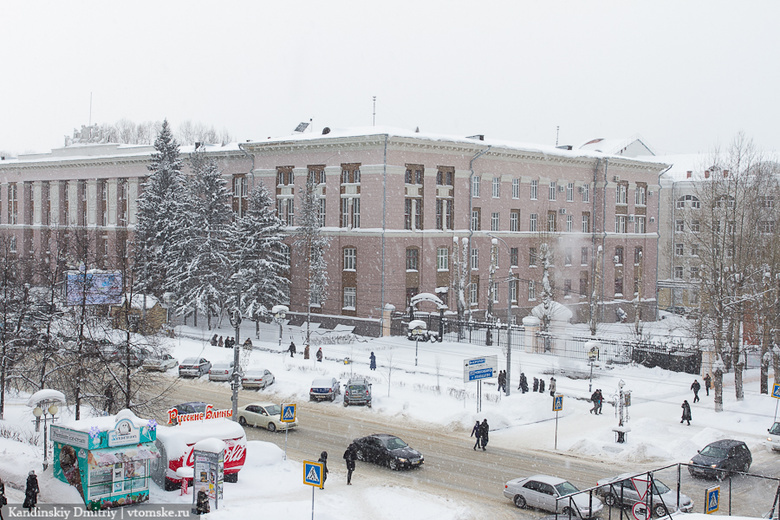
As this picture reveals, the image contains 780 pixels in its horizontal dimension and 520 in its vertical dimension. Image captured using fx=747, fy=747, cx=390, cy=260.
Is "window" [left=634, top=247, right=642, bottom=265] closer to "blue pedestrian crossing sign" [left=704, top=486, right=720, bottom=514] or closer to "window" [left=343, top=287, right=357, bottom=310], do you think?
"window" [left=343, top=287, right=357, bottom=310]

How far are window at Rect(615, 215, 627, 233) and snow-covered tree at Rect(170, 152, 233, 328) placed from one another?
34.5 m

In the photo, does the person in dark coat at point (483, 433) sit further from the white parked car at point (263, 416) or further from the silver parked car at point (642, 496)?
the white parked car at point (263, 416)

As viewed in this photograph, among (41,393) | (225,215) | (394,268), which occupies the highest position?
(225,215)

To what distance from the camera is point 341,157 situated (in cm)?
5184

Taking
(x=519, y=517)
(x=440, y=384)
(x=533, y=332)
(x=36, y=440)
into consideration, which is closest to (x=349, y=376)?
(x=440, y=384)

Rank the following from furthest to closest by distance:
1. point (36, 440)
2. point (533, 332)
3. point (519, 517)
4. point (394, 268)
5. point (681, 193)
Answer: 1. point (681, 193)
2. point (394, 268)
3. point (533, 332)
4. point (36, 440)
5. point (519, 517)

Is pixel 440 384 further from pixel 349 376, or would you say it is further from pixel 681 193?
pixel 681 193

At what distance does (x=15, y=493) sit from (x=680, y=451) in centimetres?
2113

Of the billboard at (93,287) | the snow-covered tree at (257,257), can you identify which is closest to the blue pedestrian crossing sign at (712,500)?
the billboard at (93,287)

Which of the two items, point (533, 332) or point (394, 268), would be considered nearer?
point (533, 332)

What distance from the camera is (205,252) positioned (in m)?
52.0

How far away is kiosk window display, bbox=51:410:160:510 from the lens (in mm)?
18281

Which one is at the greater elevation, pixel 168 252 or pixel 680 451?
pixel 168 252

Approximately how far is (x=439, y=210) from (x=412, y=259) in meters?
4.41
